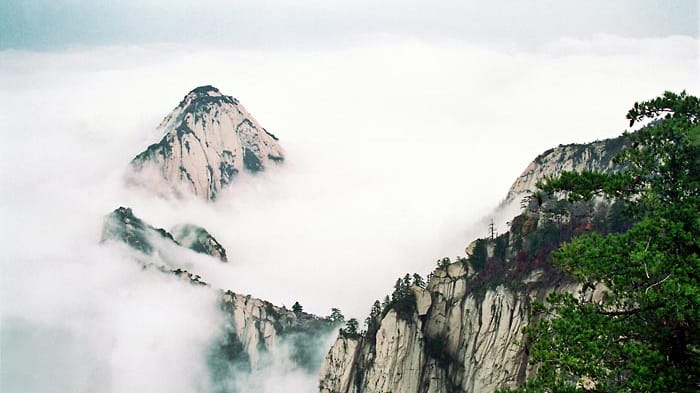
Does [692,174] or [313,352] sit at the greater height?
[313,352]

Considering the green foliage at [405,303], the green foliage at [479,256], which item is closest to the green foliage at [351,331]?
the green foliage at [405,303]

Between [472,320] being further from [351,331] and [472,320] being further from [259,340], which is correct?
[259,340]

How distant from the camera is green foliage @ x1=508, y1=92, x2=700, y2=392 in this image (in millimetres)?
19438

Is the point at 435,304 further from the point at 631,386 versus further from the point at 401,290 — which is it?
the point at 631,386

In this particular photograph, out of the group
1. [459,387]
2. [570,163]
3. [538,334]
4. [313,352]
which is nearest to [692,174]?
[538,334]

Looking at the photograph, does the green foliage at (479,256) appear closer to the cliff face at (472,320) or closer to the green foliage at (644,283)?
the cliff face at (472,320)

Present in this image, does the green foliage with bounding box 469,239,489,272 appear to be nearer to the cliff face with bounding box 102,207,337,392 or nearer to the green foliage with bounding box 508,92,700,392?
the green foliage with bounding box 508,92,700,392

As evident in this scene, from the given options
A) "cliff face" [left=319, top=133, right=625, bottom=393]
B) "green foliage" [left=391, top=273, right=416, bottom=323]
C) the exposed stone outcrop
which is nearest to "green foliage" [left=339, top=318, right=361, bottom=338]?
"cliff face" [left=319, top=133, right=625, bottom=393]

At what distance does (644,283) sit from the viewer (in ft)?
68.5

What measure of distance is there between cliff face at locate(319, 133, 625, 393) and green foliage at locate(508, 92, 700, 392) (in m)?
40.8

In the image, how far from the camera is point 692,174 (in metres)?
22.5

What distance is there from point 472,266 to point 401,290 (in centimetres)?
1156

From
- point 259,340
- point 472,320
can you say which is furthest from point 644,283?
point 259,340

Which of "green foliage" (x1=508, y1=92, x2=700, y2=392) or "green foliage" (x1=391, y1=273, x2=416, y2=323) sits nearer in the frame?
"green foliage" (x1=508, y1=92, x2=700, y2=392)
